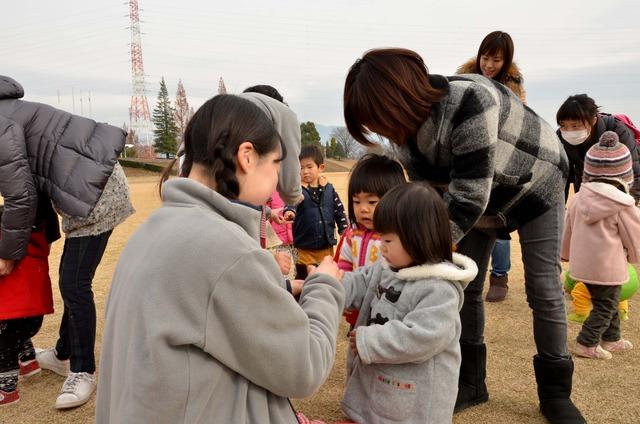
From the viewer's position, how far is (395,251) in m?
1.81

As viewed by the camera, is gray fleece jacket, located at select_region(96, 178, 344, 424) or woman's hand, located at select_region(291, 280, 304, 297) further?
woman's hand, located at select_region(291, 280, 304, 297)

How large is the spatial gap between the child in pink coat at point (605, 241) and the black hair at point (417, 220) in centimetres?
194

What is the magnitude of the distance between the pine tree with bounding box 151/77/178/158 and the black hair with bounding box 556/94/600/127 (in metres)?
46.1

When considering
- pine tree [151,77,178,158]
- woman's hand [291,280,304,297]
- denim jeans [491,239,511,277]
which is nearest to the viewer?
woman's hand [291,280,304,297]

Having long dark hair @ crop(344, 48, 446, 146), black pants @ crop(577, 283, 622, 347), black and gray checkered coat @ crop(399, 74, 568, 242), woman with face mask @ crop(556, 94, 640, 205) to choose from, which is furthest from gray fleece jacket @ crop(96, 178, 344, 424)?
woman with face mask @ crop(556, 94, 640, 205)

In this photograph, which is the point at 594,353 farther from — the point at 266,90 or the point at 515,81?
the point at 266,90

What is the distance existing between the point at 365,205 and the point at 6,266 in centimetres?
183

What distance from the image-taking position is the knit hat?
3.25m

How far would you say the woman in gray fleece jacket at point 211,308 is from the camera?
110cm

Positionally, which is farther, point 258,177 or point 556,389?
point 556,389

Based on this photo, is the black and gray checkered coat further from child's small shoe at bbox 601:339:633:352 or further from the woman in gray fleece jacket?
child's small shoe at bbox 601:339:633:352

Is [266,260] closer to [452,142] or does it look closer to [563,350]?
[452,142]

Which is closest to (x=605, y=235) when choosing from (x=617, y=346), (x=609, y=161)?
(x=609, y=161)

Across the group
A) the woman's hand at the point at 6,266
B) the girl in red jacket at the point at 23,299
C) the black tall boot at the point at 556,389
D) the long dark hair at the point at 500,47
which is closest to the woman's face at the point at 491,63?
the long dark hair at the point at 500,47
